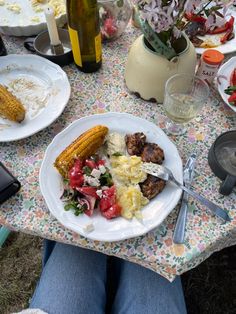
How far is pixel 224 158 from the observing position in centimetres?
74

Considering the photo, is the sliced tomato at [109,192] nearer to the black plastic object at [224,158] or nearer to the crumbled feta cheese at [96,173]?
the crumbled feta cheese at [96,173]

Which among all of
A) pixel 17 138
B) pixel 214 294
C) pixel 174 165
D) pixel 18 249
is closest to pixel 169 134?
pixel 174 165

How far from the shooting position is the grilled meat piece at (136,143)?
0.75 metres

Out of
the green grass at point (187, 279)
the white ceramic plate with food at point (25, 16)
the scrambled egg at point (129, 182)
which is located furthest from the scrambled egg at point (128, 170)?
the green grass at point (187, 279)

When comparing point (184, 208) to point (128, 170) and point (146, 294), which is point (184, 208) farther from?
point (146, 294)

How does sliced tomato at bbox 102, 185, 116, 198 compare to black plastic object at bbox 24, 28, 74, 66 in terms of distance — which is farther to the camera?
black plastic object at bbox 24, 28, 74, 66

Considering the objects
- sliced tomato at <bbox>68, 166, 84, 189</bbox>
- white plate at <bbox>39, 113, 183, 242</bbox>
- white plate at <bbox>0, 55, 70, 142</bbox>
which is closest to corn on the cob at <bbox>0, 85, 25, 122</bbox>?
white plate at <bbox>0, 55, 70, 142</bbox>

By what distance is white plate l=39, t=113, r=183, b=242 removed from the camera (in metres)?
0.64

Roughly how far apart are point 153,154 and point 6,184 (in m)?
0.33

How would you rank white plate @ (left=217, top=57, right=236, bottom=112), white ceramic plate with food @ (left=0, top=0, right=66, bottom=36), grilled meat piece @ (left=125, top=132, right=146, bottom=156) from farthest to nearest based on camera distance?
white ceramic plate with food @ (left=0, top=0, right=66, bottom=36), white plate @ (left=217, top=57, right=236, bottom=112), grilled meat piece @ (left=125, top=132, right=146, bottom=156)

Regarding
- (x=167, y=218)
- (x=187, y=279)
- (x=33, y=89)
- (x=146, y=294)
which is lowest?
(x=187, y=279)

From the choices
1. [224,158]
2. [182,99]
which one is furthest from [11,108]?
[224,158]

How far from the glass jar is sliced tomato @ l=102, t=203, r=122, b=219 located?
601 millimetres

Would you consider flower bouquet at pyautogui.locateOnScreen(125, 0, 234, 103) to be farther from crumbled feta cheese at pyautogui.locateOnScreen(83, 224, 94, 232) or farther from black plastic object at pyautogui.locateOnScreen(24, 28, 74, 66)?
crumbled feta cheese at pyautogui.locateOnScreen(83, 224, 94, 232)
